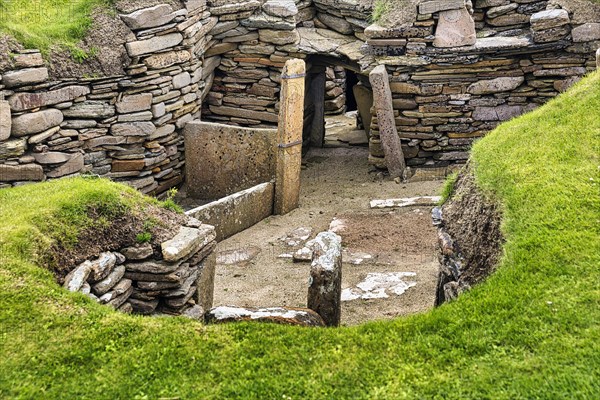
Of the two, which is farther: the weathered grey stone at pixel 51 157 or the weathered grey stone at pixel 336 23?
the weathered grey stone at pixel 336 23

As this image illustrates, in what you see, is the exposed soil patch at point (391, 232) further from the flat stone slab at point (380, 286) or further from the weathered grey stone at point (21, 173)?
the weathered grey stone at point (21, 173)

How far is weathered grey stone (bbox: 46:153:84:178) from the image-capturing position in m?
10.5

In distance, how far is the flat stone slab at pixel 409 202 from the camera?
441 inches

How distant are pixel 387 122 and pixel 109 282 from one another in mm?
6744

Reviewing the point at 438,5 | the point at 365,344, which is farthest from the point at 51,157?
the point at 365,344

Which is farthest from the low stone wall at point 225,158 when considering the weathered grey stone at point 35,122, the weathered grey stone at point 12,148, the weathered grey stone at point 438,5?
the weathered grey stone at point 438,5

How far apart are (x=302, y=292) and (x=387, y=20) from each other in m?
5.46

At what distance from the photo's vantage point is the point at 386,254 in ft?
31.7

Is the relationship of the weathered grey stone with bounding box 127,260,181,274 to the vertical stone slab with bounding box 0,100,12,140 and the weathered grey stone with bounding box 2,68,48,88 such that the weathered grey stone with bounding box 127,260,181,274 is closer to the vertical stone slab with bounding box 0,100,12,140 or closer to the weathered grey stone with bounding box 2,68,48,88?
the vertical stone slab with bounding box 0,100,12,140

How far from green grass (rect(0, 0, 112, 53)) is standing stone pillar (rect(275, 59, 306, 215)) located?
2.70m

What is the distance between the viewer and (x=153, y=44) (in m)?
11.4

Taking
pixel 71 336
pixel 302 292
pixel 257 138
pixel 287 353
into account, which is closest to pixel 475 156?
pixel 302 292

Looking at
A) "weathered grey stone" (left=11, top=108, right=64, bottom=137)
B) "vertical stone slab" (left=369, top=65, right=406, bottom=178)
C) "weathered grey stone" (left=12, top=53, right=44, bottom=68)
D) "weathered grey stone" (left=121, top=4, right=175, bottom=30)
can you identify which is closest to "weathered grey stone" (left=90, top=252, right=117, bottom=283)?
"weathered grey stone" (left=11, top=108, right=64, bottom=137)

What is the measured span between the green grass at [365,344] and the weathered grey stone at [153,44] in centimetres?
556
